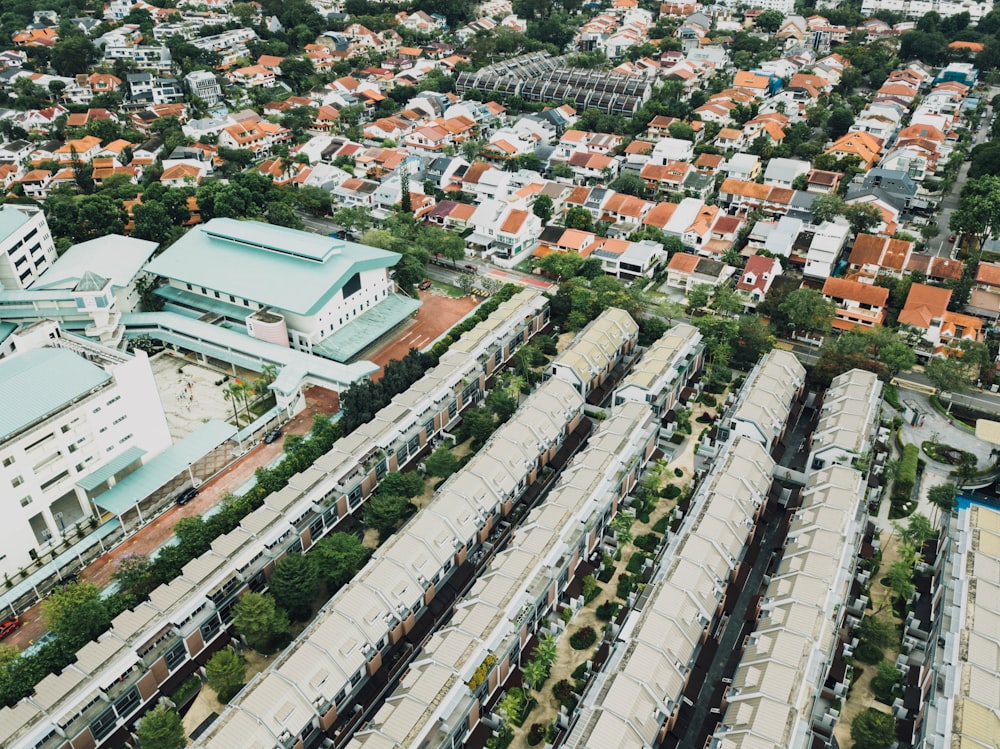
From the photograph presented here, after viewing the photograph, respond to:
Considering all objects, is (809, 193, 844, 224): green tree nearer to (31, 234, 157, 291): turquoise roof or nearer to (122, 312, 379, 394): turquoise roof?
(122, 312, 379, 394): turquoise roof

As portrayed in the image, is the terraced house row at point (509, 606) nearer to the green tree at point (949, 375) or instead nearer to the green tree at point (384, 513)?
the green tree at point (384, 513)

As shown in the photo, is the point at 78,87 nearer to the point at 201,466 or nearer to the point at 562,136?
the point at 562,136

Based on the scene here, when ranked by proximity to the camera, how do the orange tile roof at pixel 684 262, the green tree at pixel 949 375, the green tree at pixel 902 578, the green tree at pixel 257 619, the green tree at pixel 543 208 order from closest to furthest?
the green tree at pixel 257 619
the green tree at pixel 902 578
the green tree at pixel 949 375
the orange tile roof at pixel 684 262
the green tree at pixel 543 208

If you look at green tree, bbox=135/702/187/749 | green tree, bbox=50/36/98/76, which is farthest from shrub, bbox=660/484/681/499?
green tree, bbox=50/36/98/76

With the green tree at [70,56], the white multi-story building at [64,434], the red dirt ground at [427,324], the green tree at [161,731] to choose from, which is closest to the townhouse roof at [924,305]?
the red dirt ground at [427,324]

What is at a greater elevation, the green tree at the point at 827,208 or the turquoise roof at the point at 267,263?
the green tree at the point at 827,208

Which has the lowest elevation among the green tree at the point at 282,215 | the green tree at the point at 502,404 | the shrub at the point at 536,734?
the shrub at the point at 536,734

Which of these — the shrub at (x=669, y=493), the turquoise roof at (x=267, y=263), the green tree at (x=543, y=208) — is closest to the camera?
the shrub at (x=669, y=493)

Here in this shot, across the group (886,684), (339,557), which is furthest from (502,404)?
(886,684)
